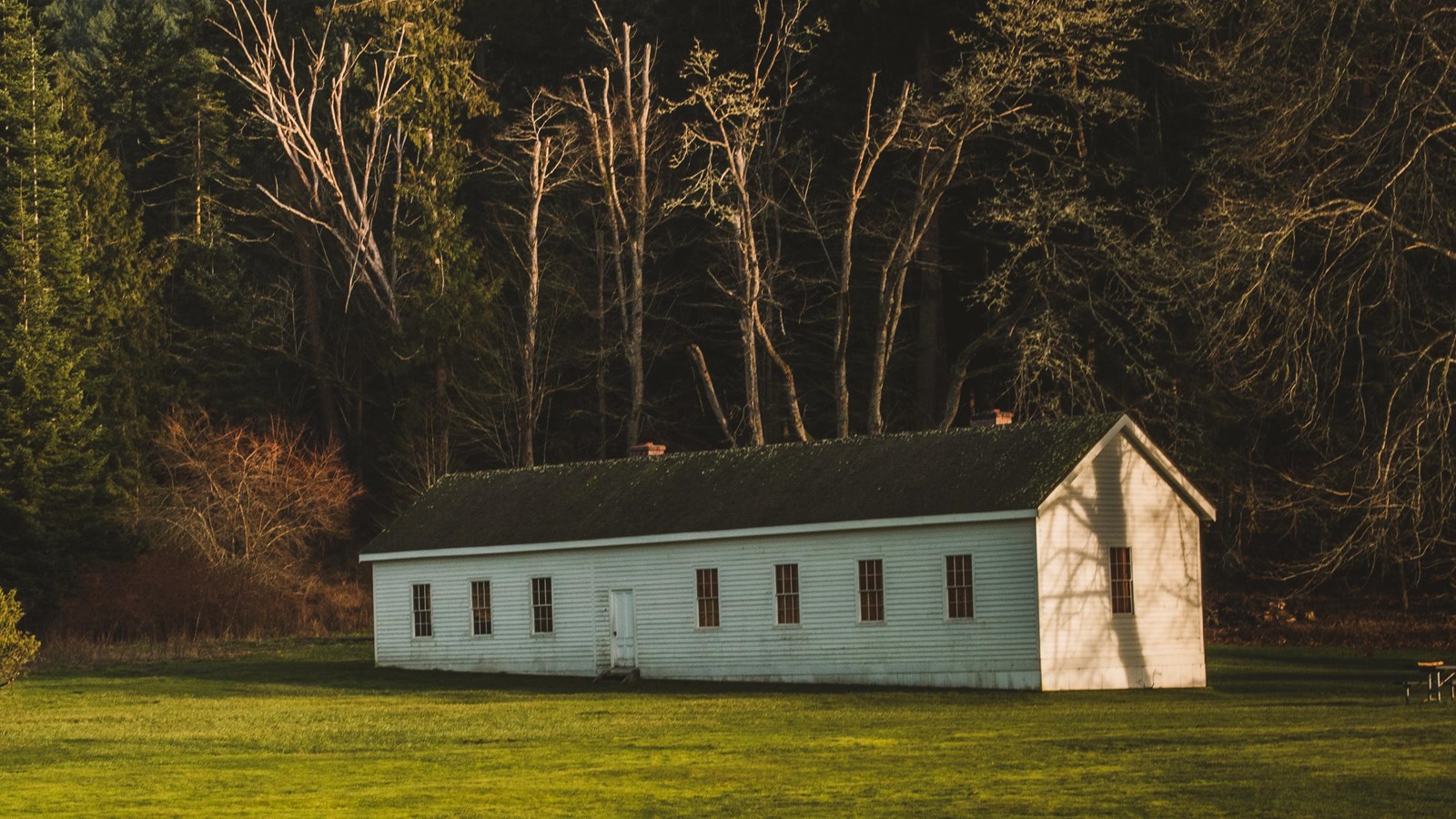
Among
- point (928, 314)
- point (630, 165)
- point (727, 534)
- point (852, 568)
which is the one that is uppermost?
point (630, 165)

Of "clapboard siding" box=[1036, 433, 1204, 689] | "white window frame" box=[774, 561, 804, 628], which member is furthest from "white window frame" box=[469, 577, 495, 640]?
"clapboard siding" box=[1036, 433, 1204, 689]

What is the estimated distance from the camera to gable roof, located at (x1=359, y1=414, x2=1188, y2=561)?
3559 centimetres

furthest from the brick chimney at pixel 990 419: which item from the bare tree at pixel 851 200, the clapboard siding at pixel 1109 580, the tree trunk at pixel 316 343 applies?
the tree trunk at pixel 316 343

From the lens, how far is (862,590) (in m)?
36.7

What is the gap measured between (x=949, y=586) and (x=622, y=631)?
7.98 metres

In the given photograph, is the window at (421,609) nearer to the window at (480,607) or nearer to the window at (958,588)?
the window at (480,607)

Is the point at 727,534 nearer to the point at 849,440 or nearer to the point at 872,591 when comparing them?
the point at 872,591

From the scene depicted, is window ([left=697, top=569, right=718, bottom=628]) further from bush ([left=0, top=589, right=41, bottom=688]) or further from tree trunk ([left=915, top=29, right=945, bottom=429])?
tree trunk ([left=915, top=29, right=945, bottom=429])

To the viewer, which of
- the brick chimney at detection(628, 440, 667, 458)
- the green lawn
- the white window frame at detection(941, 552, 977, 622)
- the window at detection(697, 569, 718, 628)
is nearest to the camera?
the green lawn

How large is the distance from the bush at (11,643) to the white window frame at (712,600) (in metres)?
12.3

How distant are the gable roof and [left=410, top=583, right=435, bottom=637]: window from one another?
959 mm

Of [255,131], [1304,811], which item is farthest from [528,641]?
[255,131]

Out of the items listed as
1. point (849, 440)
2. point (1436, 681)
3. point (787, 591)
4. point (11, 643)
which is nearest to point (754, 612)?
Result: point (787, 591)

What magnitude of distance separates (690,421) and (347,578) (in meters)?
11.8
